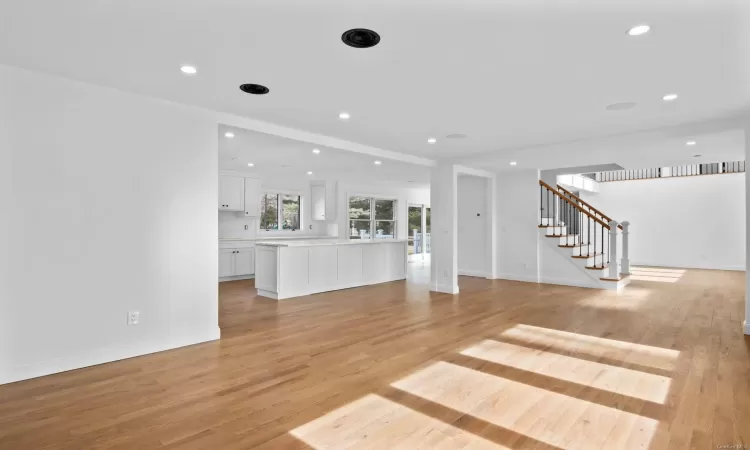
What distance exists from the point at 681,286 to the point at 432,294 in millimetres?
5070

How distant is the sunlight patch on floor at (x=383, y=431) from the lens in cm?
213

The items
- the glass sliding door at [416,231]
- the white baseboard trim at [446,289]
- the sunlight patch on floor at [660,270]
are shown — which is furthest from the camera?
the glass sliding door at [416,231]

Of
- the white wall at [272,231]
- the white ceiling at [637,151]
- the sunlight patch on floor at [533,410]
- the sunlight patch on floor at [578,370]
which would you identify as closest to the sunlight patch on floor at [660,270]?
the white ceiling at [637,151]

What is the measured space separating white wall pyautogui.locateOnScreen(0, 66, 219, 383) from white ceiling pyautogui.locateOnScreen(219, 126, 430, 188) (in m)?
1.01

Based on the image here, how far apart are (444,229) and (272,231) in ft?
15.1

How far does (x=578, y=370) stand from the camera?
324cm

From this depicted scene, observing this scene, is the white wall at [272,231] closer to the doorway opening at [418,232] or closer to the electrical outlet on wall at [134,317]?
the doorway opening at [418,232]

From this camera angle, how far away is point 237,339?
4.12 meters

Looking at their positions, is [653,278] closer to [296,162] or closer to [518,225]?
[518,225]

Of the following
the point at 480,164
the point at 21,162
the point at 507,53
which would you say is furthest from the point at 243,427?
the point at 480,164

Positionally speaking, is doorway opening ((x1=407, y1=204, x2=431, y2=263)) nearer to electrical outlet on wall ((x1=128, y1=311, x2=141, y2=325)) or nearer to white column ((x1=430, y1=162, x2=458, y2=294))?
white column ((x1=430, y1=162, x2=458, y2=294))

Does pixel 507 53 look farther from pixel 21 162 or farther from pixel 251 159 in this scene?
pixel 251 159

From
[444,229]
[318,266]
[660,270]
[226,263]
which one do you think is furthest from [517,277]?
[226,263]

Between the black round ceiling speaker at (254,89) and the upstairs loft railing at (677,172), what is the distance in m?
9.74
